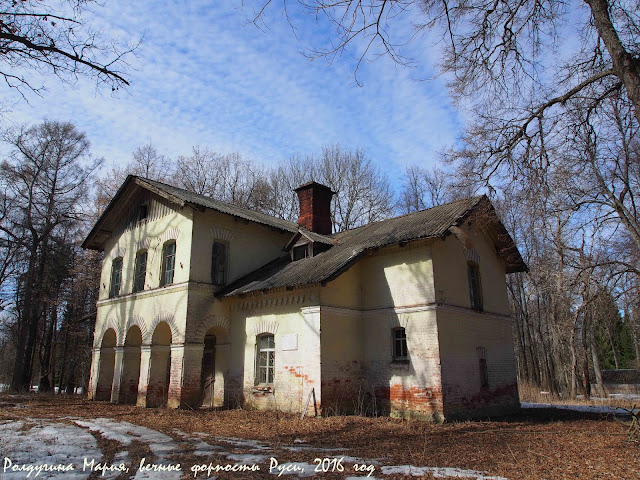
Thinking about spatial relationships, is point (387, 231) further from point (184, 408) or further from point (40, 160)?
point (40, 160)

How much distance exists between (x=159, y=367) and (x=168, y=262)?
12.1 ft

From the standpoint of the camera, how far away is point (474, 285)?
49.5 feet

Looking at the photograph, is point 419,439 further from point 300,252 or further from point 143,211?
point 143,211

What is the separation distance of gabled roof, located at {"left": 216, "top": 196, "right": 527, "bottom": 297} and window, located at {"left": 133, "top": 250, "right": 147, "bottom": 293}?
4.12m

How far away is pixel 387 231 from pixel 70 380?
2321cm

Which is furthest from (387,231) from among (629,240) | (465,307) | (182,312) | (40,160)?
(40,160)

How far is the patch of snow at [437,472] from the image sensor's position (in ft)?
19.8

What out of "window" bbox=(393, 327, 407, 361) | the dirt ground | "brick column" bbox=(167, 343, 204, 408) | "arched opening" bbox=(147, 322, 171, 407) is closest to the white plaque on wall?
the dirt ground

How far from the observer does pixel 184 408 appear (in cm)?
1388

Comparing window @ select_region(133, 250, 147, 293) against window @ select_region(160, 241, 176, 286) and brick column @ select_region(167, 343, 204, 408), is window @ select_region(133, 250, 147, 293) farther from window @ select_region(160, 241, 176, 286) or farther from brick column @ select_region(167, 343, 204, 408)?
brick column @ select_region(167, 343, 204, 408)

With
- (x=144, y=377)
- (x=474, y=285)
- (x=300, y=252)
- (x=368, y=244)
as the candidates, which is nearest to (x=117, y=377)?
(x=144, y=377)

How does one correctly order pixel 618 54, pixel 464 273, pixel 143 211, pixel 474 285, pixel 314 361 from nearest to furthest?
pixel 618 54, pixel 314 361, pixel 464 273, pixel 474 285, pixel 143 211

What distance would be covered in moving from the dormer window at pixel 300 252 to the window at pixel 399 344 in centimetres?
457

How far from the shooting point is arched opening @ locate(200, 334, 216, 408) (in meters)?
15.5
